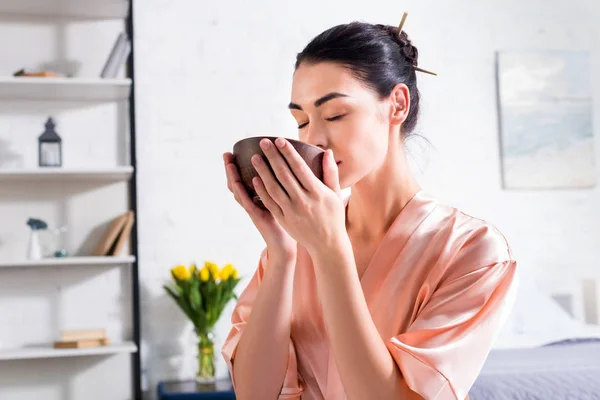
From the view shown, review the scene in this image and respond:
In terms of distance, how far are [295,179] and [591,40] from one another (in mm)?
3686

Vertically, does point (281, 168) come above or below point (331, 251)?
above

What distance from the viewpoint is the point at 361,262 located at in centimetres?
126

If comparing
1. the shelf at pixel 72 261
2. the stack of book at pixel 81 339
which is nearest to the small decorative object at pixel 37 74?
the shelf at pixel 72 261

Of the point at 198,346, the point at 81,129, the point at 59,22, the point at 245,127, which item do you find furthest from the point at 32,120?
the point at 198,346

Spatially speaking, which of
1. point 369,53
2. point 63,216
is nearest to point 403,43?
point 369,53

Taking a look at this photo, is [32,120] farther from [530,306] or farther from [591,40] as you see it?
[591,40]

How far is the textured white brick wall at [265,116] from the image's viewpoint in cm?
369

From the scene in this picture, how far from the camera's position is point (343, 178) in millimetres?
1131

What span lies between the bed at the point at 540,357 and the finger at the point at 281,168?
1.66m

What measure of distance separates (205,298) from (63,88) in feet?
3.47

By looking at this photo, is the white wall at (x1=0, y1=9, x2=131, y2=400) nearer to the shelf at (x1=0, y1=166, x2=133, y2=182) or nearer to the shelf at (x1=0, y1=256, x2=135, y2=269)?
the shelf at (x1=0, y1=166, x2=133, y2=182)

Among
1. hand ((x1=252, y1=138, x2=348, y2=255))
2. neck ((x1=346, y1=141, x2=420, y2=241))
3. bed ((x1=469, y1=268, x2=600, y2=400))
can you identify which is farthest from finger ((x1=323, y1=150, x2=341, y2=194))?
bed ((x1=469, y1=268, x2=600, y2=400))

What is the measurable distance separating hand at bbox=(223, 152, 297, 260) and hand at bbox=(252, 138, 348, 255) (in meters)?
0.07

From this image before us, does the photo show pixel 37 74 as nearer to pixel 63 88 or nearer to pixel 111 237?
pixel 63 88
